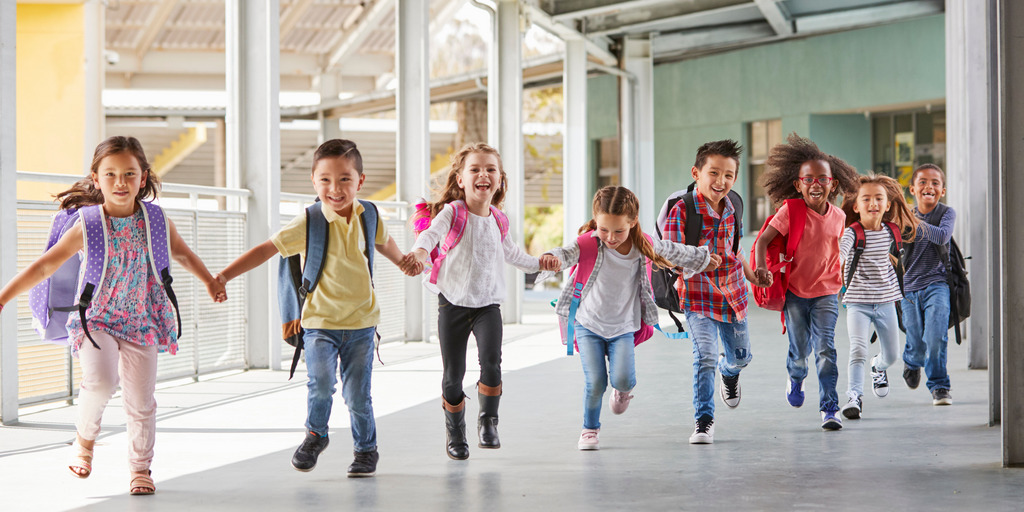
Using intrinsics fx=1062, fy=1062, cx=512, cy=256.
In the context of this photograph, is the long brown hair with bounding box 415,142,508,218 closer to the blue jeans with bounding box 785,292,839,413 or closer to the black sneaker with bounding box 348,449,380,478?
the black sneaker with bounding box 348,449,380,478

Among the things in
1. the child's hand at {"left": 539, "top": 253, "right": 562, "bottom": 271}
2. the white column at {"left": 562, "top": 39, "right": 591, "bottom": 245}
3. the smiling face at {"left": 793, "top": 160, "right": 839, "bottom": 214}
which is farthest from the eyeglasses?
the white column at {"left": 562, "top": 39, "right": 591, "bottom": 245}

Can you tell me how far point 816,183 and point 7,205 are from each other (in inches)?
188

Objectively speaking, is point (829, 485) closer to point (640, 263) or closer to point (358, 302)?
point (640, 263)

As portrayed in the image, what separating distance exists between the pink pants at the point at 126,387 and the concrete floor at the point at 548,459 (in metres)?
0.23

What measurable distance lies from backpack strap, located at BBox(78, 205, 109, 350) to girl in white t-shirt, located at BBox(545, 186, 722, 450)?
214 cm

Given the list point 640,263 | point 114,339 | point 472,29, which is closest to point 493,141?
point 640,263

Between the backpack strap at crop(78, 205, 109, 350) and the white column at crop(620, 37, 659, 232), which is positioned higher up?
the white column at crop(620, 37, 659, 232)

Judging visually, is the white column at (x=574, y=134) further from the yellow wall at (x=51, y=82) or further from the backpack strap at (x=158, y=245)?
the backpack strap at (x=158, y=245)

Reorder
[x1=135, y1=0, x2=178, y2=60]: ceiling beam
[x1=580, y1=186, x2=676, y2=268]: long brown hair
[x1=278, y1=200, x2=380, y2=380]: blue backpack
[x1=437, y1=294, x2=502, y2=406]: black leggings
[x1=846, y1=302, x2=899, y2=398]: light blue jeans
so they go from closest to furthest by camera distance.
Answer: [x1=278, y1=200, x2=380, y2=380]: blue backpack, [x1=437, y1=294, x2=502, y2=406]: black leggings, [x1=580, y1=186, x2=676, y2=268]: long brown hair, [x1=846, y1=302, x2=899, y2=398]: light blue jeans, [x1=135, y1=0, x2=178, y2=60]: ceiling beam

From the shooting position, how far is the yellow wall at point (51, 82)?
1253cm

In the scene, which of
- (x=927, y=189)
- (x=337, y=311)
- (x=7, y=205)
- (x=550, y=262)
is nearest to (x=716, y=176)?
(x=550, y=262)

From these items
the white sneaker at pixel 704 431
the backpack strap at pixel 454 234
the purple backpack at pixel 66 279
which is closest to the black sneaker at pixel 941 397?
the white sneaker at pixel 704 431

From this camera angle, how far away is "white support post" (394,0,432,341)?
12156 mm

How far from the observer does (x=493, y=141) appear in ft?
48.3
